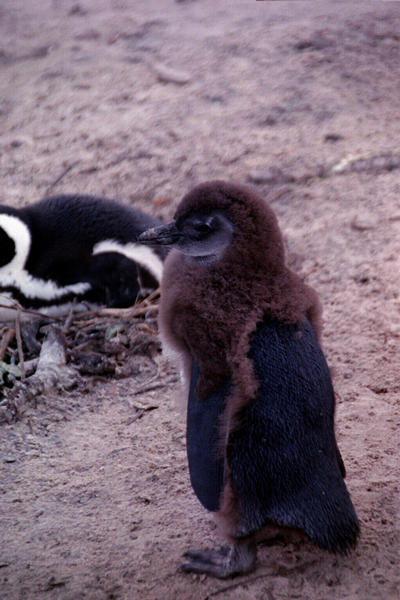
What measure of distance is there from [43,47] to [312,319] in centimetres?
564

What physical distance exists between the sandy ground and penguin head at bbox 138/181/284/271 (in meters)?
0.56

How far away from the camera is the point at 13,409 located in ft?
9.41

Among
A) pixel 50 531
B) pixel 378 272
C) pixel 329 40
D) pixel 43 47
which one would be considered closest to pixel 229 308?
pixel 50 531

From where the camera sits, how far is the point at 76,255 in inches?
148

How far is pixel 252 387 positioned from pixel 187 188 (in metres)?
2.89

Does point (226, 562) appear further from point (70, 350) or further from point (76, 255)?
point (76, 255)

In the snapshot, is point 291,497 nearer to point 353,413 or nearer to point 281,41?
point 353,413

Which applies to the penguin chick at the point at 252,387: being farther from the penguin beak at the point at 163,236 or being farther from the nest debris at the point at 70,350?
the nest debris at the point at 70,350

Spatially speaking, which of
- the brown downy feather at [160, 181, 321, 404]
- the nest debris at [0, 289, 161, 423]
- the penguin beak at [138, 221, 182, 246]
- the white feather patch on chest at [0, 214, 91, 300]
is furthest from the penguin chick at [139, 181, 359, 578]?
the white feather patch on chest at [0, 214, 91, 300]

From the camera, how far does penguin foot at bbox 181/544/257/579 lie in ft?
5.98

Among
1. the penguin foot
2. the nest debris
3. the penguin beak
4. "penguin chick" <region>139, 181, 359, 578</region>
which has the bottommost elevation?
the nest debris

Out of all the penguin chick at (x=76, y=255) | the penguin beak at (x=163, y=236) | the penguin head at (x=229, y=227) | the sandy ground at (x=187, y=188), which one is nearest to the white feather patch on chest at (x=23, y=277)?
the penguin chick at (x=76, y=255)

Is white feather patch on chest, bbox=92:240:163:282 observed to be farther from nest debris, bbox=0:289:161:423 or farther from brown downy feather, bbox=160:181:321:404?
brown downy feather, bbox=160:181:321:404

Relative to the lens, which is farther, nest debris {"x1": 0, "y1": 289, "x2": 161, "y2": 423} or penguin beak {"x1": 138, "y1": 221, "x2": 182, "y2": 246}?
nest debris {"x1": 0, "y1": 289, "x2": 161, "y2": 423}
